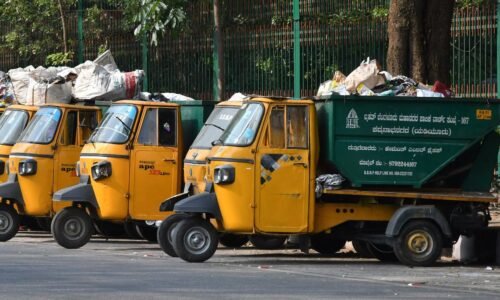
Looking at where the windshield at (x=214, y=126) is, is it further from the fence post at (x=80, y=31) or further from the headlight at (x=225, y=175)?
the fence post at (x=80, y=31)

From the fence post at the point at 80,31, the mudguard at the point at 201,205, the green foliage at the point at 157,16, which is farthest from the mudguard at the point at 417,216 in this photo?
the fence post at the point at 80,31

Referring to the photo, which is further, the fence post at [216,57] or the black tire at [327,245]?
the fence post at [216,57]

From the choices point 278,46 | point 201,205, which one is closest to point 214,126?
point 201,205

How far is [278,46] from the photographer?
23.6 m

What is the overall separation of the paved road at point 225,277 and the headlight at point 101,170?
1.04m

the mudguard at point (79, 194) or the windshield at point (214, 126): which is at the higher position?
the windshield at point (214, 126)

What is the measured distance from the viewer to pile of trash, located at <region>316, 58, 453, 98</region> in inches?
645

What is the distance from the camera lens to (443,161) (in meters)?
15.8

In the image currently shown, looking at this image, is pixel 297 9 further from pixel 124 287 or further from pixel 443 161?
pixel 124 287

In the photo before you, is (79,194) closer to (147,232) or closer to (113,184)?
(113,184)

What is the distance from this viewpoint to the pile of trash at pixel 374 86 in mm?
16391

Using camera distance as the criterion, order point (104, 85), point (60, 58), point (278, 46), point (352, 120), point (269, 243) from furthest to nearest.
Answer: point (60, 58), point (278, 46), point (104, 85), point (269, 243), point (352, 120)

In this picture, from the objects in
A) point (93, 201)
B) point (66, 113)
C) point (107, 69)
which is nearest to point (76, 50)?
point (107, 69)

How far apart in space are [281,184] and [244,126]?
860mm
